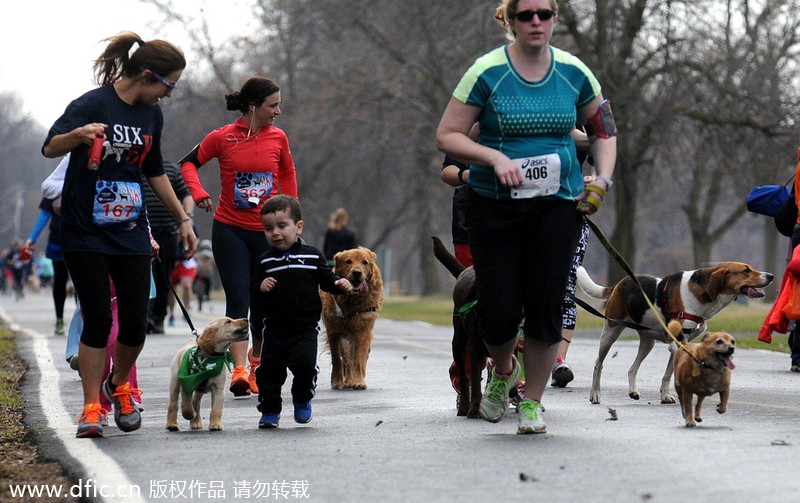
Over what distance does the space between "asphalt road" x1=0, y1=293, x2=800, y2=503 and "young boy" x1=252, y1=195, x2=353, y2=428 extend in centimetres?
21

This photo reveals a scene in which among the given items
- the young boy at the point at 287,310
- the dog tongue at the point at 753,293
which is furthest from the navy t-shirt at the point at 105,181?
the dog tongue at the point at 753,293

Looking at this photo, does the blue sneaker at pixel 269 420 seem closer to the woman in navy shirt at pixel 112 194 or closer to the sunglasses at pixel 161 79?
the woman in navy shirt at pixel 112 194

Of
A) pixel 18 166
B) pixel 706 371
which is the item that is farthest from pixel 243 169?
pixel 18 166

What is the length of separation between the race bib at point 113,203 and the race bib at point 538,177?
209 cm

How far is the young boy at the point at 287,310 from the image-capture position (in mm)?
7574

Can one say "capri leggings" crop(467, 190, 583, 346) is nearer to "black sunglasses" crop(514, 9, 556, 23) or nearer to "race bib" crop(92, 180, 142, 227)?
"black sunglasses" crop(514, 9, 556, 23)

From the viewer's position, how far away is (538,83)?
21.3 ft

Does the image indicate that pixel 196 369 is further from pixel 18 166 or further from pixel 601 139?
pixel 18 166

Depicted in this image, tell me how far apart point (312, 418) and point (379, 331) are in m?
11.8

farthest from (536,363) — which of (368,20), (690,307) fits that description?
(368,20)

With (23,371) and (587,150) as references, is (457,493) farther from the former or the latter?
(23,371)

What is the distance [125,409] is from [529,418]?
7.23ft

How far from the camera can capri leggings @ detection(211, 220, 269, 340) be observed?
9625mm

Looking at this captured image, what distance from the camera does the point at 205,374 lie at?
24.8ft
